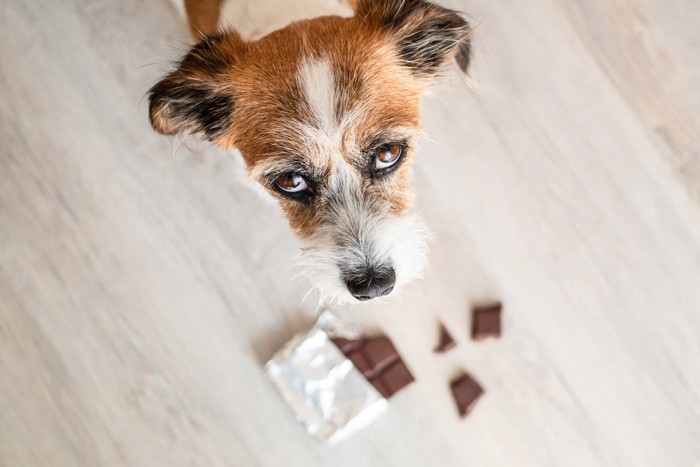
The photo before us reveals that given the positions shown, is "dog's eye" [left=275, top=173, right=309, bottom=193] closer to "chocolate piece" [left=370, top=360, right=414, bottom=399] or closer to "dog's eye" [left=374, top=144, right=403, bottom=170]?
"dog's eye" [left=374, top=144, right=403, bottom=170]

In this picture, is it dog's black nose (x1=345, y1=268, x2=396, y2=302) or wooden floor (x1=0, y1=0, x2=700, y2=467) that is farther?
wooden floor (x1=0, y1=0, x2=700, y2=467)

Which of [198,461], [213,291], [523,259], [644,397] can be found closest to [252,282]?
[213,291]

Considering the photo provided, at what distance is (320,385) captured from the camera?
1803mm

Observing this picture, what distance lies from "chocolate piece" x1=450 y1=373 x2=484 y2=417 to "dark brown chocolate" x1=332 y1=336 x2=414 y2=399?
0.51ft

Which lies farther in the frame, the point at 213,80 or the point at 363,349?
the point at 363,349

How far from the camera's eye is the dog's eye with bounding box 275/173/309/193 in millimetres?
1295

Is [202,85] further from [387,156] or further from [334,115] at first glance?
[387,156]

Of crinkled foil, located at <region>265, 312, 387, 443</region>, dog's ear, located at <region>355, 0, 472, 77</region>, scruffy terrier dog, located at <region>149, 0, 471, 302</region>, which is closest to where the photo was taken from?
scruffy terrier dog, located at <region>149, 0, 471, 302</region>

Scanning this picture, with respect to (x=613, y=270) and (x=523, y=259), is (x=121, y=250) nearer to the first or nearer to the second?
(x=523, y=259)

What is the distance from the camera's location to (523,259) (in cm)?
188

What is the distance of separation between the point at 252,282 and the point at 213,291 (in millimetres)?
134

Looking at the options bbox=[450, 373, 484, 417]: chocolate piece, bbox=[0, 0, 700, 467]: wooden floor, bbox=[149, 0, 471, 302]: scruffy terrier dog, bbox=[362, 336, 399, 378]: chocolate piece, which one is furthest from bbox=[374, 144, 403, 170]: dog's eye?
bbox=[450, 373, 484, 417]: chocolate piece

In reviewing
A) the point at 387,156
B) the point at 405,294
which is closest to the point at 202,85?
the point at 387,156

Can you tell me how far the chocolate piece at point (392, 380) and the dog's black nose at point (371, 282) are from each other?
55cm
